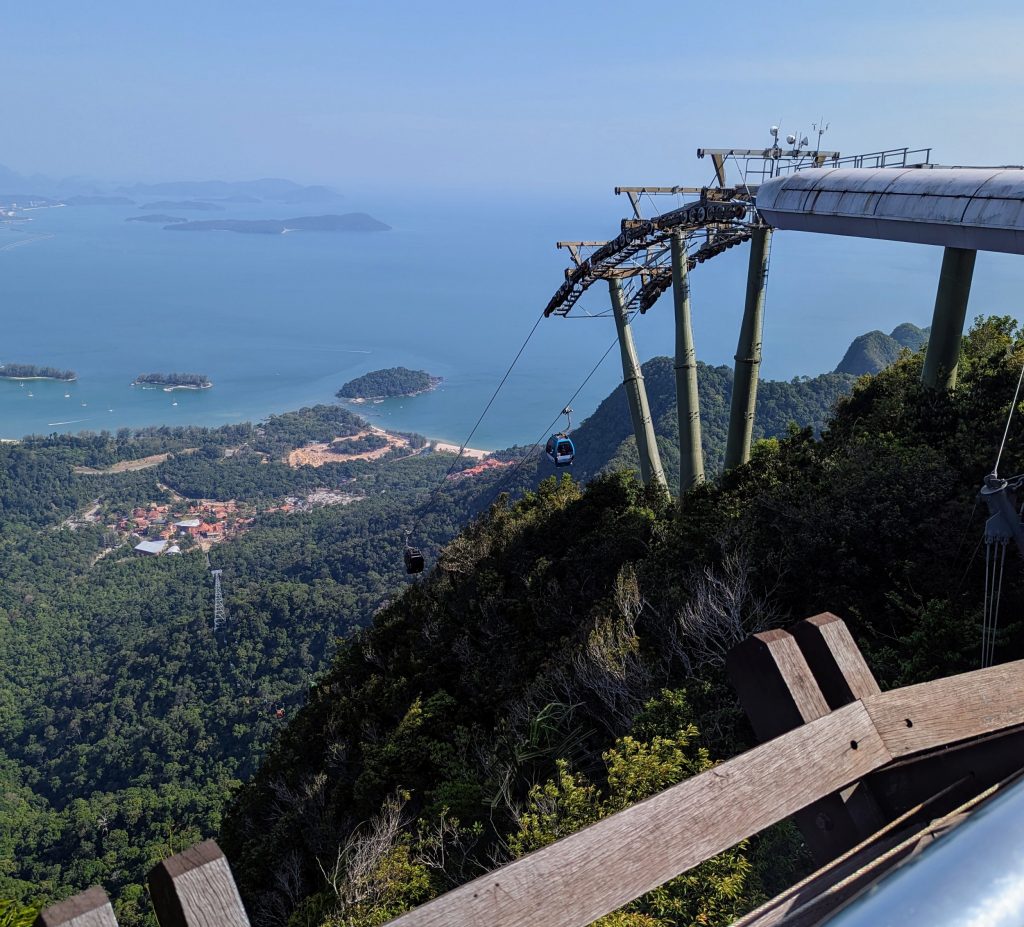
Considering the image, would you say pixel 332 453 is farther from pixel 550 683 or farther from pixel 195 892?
pixel 195 892

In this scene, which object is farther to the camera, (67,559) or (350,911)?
(67,559)

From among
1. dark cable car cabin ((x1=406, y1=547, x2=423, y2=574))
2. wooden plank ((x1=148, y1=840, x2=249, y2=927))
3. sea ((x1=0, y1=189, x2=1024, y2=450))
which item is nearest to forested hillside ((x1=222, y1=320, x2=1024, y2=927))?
dark cable car cabin ((x1=406, y1=547, x2=423, y2=574))

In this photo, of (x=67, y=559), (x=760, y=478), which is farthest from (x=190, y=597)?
(x=760, y=478)

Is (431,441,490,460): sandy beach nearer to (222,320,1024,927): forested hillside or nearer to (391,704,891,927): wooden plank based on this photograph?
(222,320,1024,927): forested hillside

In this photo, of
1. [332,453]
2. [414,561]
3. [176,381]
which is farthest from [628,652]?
[176,381]

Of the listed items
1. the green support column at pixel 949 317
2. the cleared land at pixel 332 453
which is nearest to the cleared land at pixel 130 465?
the cleared land at pixel 332 453

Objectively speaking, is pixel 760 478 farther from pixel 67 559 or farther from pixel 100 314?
pixel 100 314
